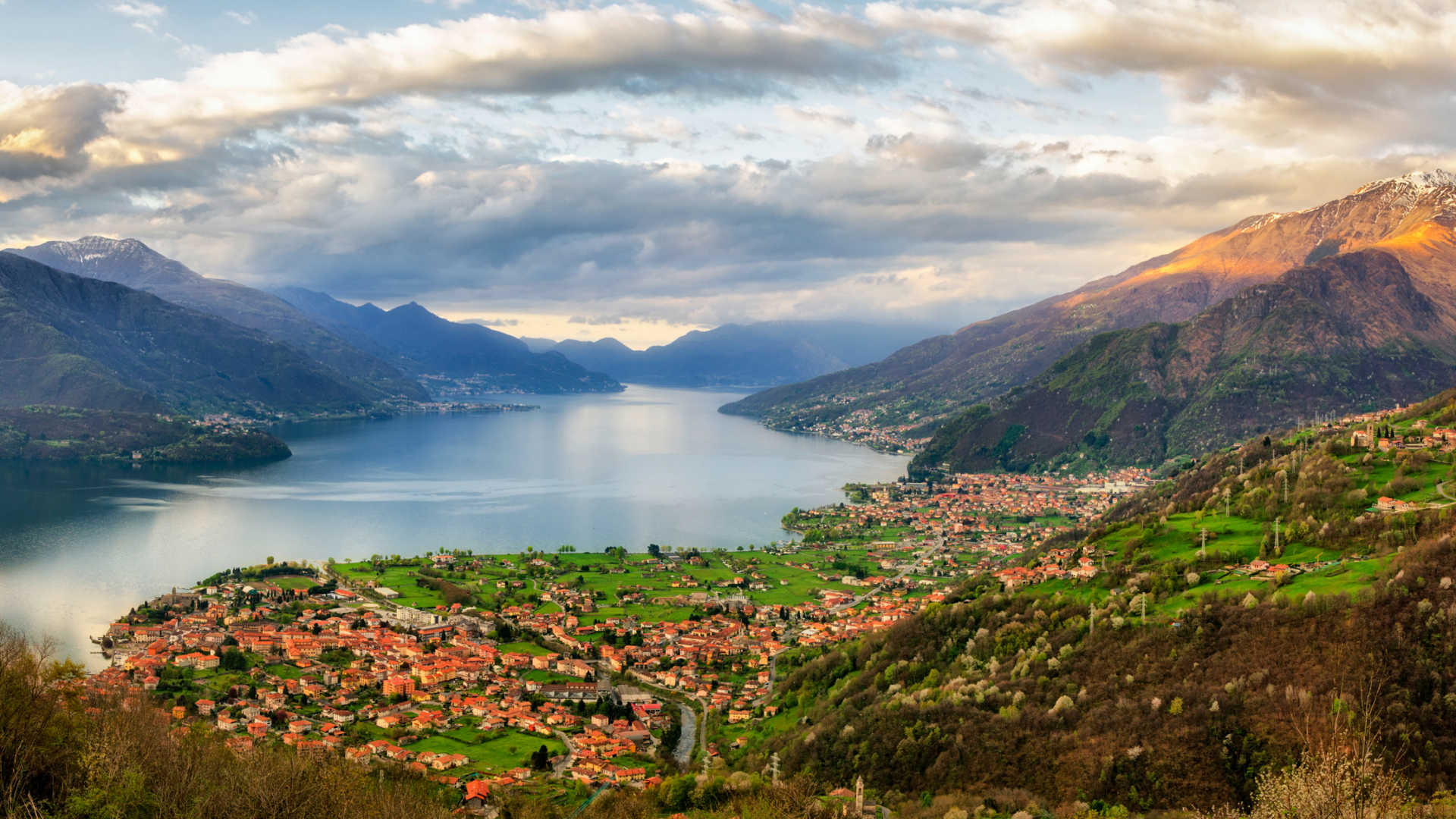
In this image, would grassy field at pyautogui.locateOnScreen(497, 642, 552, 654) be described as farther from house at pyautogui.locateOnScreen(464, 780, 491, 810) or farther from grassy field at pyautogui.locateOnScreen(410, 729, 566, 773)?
house at pyautogui.locateOnScreen(464, 780, 491, 810)

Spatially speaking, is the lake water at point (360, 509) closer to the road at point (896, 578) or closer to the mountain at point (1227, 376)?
the road at point (896, 578)

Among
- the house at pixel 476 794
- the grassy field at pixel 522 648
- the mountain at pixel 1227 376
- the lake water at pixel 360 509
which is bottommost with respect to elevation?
the grassy field at pixel 522 648

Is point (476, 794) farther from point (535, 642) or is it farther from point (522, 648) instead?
point (535, 642)

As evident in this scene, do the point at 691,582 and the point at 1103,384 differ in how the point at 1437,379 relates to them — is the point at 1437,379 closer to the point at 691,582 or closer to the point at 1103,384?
the point at 1103,384

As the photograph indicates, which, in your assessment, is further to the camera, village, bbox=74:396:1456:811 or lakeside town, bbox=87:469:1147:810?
lakeside town, bbox=87:469:1147:810

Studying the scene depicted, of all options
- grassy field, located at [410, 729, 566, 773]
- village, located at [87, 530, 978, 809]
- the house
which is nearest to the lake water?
village, located at [87, 530, 978, 809]

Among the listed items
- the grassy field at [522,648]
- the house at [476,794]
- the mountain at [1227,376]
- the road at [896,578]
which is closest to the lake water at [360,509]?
the road at [896,578]

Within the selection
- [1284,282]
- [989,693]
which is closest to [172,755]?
[989,693]

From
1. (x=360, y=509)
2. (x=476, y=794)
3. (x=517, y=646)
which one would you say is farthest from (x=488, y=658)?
(x=360, y=509)
